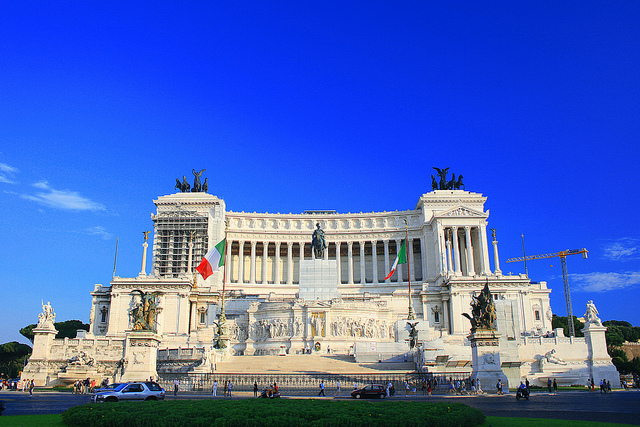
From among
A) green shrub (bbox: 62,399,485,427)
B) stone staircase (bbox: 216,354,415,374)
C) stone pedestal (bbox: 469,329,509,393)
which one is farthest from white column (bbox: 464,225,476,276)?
green shrub (bbox: 62,399,485,427)

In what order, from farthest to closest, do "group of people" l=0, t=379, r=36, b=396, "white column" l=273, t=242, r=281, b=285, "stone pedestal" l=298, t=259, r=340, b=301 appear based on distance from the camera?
1. "white column" l=273, t=242, r=281, b=285
2. "stone pedestal" l=298, t=259, r=340, b=301
3. "group of people" l=0, t=379, r=36, b=396

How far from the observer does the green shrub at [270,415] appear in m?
13.3

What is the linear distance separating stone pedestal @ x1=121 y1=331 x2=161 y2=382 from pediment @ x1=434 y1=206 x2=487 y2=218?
190 feet

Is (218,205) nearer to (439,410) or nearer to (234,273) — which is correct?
(234,273)

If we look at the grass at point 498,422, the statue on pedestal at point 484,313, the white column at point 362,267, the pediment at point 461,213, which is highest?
the pediment at point 461,213

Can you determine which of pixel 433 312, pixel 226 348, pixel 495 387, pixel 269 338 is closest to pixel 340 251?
pixel 433 312

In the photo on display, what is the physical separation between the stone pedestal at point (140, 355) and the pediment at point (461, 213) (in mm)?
57867

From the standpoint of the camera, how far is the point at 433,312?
228 ft

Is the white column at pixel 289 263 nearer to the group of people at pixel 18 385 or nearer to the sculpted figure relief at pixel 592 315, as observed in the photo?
the group of people at pixel 18 385

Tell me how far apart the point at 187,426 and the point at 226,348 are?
33.4 metres

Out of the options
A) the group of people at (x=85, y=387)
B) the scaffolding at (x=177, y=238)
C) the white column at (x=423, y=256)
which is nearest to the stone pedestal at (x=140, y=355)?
the group of people at (x=85, y=387)

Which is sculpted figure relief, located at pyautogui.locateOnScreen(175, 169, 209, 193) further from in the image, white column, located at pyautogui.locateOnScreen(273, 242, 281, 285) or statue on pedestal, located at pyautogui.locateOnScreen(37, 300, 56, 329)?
statue on pedestal, located at pyautogui.locateOnScreen(37, 300, 56, 329)

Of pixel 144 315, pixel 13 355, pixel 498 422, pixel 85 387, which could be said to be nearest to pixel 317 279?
pixel 85 387

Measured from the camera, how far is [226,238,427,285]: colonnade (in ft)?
283
